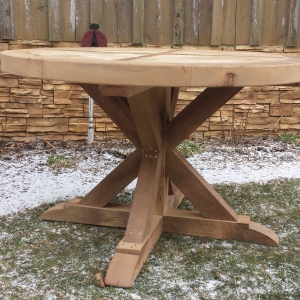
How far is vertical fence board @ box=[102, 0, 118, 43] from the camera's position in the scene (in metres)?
4.45

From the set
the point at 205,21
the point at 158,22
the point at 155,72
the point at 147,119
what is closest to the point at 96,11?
the point at 158,22

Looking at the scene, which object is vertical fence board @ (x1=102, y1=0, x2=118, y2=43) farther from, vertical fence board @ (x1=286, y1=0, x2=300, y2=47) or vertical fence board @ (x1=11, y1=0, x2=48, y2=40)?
vertical fence board @ (x1=286, y1=0, x2=300, y2=47)

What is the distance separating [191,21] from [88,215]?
2352 mm

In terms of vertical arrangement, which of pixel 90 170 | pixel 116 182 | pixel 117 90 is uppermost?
pixel 117 90

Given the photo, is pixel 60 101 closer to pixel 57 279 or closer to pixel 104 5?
pixel 104 5

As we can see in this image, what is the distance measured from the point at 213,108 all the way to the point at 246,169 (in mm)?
1712

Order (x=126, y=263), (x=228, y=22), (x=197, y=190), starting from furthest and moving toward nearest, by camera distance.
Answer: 1. (x=228, y=22)
2. (x=197, y=190)
3. (x=126, y=263)

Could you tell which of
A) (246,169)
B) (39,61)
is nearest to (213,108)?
(39,61)

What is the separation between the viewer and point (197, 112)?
2664 millimetres

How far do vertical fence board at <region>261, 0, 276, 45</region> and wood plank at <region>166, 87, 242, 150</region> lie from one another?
2292mm

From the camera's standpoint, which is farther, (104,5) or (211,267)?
(104,5)

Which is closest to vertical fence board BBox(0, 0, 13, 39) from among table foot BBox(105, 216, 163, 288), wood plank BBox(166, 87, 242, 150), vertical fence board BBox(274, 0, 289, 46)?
wood plank BBox(166, 87, 242, 150)

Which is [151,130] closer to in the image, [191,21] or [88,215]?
[88,215]

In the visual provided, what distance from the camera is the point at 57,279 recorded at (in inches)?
90.2
